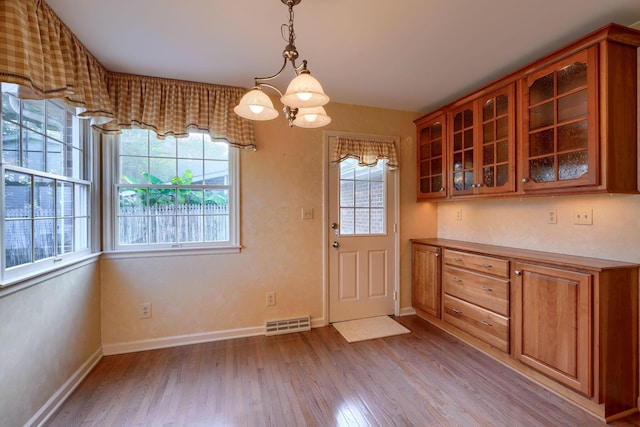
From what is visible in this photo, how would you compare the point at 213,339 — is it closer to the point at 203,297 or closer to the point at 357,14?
the point at 203,297

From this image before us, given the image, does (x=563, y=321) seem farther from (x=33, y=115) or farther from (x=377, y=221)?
(x=33, y=115)

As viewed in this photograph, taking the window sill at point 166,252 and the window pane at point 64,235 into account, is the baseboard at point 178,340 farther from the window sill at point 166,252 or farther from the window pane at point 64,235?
the window pane at point 64,235

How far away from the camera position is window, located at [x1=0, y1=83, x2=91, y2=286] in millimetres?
1565

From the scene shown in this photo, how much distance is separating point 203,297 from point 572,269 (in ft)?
9.67

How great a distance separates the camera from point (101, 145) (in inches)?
98.0

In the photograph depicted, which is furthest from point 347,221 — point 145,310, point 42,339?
point 42,339

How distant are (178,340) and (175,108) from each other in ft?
7.05

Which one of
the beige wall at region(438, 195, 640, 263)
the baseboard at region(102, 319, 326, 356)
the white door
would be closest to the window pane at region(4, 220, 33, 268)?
the baseboard at region(102, 319, 326, 356)

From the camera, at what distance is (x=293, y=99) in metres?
1.30

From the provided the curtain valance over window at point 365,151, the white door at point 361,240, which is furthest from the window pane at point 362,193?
the curtain valance over window at point 365,151

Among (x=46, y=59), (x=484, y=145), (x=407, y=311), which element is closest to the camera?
(x=46, y=59)

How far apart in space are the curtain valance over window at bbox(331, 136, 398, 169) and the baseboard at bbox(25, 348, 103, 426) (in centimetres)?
278

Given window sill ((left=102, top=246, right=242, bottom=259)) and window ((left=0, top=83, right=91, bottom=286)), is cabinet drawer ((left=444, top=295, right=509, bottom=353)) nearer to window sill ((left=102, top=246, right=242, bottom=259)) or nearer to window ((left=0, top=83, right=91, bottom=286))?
window sill ((left=102, top=246, right=242, bottom=259))

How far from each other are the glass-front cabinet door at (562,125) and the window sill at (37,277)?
3329mm
